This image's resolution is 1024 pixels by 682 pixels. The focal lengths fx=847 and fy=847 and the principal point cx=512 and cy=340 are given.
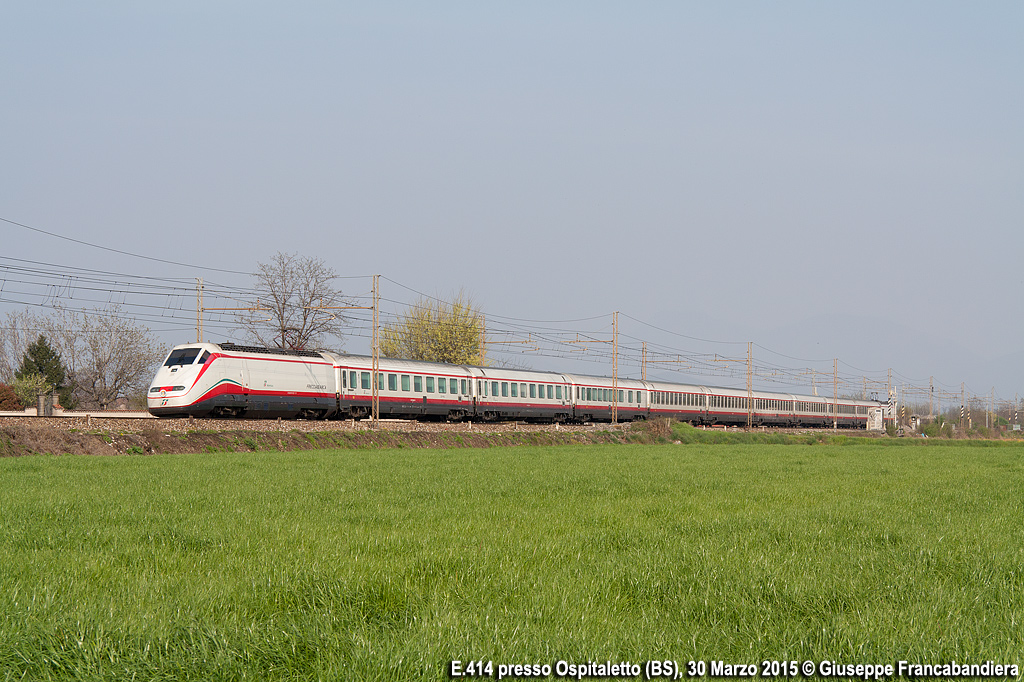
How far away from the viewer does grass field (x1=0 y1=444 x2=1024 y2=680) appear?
4.53 metres

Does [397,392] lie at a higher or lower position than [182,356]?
lower

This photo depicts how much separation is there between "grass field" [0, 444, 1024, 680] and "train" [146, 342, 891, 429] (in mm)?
27315

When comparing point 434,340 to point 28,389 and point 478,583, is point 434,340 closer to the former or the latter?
point 28,389

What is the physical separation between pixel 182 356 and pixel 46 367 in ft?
111

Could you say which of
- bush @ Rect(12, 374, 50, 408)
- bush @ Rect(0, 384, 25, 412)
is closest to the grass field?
bush @ Rect(0, 384, 25, 412)

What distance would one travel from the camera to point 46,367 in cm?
6669

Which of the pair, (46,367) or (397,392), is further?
(46,367)

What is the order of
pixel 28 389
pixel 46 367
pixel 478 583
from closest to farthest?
1. pixel 478 583
2. pixel 28 389
3. pixel 46 367

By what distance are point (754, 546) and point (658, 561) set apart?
66.3 inches

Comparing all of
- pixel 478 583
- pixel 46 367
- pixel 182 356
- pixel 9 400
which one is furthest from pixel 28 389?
pixel 478 583

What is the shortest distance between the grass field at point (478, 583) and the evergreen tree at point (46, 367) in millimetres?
59648

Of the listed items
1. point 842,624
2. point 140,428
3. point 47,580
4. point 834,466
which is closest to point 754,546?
point 842,624

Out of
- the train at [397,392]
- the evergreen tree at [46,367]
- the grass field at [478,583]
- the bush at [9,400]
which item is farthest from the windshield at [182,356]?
the evergreen tree at [46,367]

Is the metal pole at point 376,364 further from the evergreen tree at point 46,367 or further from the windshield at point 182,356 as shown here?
the evergreen tree at point 46,367
